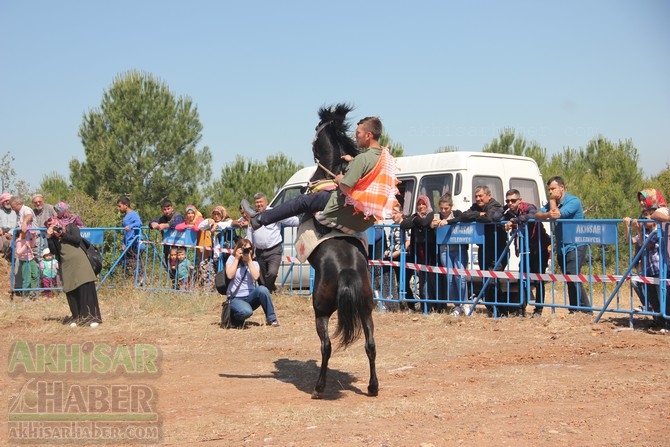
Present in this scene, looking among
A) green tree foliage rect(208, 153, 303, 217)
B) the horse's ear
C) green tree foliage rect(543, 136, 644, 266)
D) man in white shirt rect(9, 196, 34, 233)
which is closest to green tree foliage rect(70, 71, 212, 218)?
green tree foliage rect(208, 153, 303, 217)

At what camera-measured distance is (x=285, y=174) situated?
47250 mm

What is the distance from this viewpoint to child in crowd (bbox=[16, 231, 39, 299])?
1421 cm

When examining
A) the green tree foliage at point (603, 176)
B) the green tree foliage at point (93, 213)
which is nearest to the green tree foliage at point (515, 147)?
the green tree foliage at point (603, 176)

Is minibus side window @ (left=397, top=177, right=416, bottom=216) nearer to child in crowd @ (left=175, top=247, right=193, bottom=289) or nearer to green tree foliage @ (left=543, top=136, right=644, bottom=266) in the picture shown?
child in crowd @ (left=175, top=247, right=193, bottom=289)

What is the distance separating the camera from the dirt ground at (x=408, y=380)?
18.4 ft

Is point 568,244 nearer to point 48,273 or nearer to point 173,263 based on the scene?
point 173,263

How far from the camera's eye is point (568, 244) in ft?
35.3

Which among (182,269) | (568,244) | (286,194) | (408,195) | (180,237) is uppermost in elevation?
(286,194)

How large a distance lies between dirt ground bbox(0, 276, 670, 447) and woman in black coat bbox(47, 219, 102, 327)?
276 mm

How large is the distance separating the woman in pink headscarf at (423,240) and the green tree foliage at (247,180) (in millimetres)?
33468

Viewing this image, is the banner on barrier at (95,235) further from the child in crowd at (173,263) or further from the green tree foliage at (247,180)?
the green tree foliage at (247,180)

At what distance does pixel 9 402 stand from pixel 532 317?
701 centimetres

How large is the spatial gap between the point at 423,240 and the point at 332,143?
4.91 m

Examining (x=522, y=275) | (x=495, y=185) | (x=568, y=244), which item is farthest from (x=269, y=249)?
(x=568, y=244)
